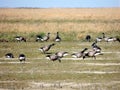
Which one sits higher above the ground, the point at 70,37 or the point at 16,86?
the point at 16,86

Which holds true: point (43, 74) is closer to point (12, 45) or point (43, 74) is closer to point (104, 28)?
point (12, 45)

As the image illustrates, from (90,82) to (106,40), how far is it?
17502mm

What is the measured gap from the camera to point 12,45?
110 ft

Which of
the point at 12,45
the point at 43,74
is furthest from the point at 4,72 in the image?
the point at 12,45

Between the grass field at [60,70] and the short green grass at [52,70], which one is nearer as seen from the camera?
the grass field at [60,70]

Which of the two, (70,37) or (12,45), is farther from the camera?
(70,37)

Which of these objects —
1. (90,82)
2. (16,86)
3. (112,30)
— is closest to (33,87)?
(16,86)

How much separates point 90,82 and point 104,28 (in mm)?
26331

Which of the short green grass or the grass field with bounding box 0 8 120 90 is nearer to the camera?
the grass field with bounding box 0 8 120 90

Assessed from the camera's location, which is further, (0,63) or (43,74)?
(0,63)

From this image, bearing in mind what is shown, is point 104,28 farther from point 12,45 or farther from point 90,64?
point 90,64

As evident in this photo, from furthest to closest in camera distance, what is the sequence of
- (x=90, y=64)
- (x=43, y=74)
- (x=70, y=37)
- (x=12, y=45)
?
1. (x=70, y=37)
2. (x=12, y=45)
3. (x=90, y=64)
4. (x=43, y=74)

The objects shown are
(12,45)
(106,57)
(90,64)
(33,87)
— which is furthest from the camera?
(12,45)

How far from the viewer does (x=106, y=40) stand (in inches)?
1395
